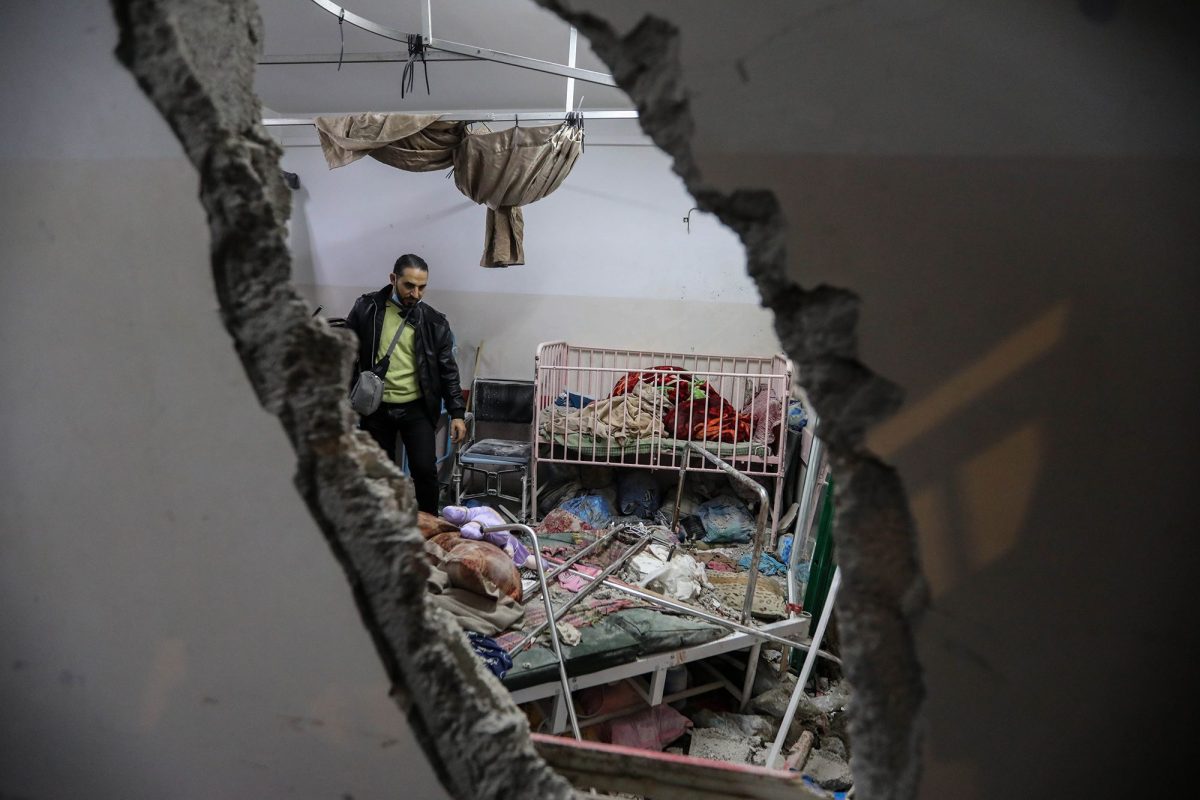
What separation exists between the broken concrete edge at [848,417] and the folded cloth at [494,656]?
163 centimetres

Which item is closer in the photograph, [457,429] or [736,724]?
[736,724]

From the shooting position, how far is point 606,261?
17.8ft

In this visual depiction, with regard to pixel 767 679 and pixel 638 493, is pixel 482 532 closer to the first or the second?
pixel 767 679

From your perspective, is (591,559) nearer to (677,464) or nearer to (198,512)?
(677,464)

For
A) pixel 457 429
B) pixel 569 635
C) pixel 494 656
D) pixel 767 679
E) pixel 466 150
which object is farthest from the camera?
pixel 466 150

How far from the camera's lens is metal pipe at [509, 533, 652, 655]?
254 centimetres

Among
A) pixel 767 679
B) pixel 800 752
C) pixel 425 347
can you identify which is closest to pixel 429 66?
pixel 425 347

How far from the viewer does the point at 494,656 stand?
2375 mm

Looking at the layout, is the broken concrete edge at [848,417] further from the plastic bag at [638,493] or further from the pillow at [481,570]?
the plastic bag at [638,493]

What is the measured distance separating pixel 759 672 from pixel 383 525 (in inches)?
106

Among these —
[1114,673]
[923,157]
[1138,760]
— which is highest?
[923,157]

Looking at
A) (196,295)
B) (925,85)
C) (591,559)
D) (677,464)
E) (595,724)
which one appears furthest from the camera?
(677,464)

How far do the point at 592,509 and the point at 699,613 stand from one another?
6.15ft

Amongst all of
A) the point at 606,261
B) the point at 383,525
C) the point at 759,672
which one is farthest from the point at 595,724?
the point at 606,261
